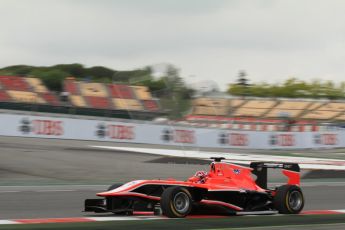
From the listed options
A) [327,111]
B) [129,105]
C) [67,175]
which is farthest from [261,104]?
[67,175]

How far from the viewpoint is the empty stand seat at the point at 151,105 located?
99.9 ft

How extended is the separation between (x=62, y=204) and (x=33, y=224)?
2.95m

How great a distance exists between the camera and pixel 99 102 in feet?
110

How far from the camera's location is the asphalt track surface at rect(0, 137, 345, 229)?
10641mm

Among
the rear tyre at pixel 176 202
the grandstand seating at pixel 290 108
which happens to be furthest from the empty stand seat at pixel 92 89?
the rear tyre at pixel 176 202

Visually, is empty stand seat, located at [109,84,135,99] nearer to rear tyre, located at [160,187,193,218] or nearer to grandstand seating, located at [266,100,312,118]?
rear tyre, located at [160,187,193,218]

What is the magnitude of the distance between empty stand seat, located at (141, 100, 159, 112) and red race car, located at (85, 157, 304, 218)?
2069 cm

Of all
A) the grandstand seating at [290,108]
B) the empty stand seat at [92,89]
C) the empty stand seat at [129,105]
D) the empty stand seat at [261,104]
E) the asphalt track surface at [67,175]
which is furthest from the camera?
the empty stand seat at [261,104]

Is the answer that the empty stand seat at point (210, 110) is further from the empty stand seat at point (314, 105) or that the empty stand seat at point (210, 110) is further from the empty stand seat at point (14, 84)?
the empty stand seat at point (314, 105)

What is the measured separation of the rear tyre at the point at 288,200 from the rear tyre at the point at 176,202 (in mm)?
1524

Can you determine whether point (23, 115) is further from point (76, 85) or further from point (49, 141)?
point (76, 85)

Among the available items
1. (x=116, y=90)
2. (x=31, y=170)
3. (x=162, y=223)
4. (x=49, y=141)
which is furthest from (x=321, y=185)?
(x=116, y=90)

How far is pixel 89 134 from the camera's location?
87.8ft

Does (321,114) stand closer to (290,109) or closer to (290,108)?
(290,109)
